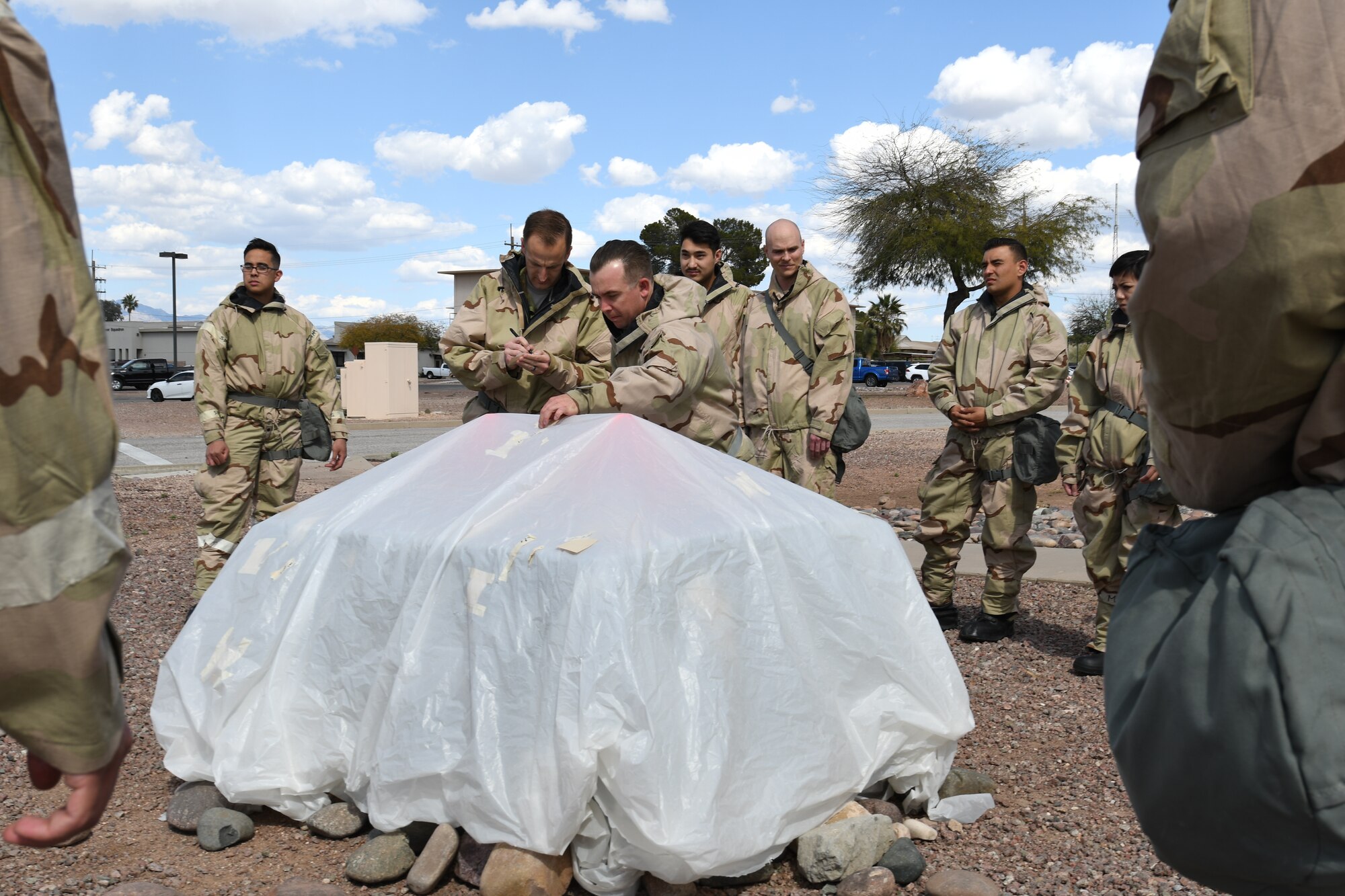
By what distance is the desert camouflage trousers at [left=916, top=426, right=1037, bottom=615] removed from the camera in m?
6.17

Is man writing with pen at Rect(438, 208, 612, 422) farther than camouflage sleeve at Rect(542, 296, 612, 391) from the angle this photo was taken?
No

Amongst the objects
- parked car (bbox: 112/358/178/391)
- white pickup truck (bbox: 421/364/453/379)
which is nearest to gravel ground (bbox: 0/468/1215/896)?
parked car (bbox: 112/358/178/391)

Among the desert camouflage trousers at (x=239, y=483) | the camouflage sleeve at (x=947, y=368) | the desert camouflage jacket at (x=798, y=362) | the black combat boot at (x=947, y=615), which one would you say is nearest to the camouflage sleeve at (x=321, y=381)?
the desert camouflage trousers at (x=239, y=483)

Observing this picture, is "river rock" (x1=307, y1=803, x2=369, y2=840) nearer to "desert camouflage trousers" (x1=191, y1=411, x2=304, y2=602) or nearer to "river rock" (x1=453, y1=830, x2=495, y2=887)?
"river rock" (x1=453, y1=830, x2=495, y2=887)

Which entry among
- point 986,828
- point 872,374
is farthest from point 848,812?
point 872,374

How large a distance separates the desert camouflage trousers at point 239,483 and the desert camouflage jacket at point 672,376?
279cm

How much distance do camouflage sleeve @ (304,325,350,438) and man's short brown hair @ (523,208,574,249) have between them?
2282 millimetres

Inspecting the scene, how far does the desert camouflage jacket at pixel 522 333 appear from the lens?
5414 mm

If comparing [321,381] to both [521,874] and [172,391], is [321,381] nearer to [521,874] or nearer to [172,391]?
[521,874]

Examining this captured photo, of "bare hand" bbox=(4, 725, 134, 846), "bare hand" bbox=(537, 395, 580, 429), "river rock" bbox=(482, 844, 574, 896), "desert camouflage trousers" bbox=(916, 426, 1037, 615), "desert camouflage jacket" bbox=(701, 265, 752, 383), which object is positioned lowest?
"river rock" bbox=(482, 844, 574, 896)

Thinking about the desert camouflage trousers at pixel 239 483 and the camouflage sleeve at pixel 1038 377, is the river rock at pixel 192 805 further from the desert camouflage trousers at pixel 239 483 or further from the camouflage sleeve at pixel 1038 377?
the camouflage sleeve at pixel 1038 377

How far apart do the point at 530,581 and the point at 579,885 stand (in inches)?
35.6

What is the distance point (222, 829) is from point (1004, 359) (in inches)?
175

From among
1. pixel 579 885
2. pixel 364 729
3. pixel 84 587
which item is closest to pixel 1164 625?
pixel 84 587
